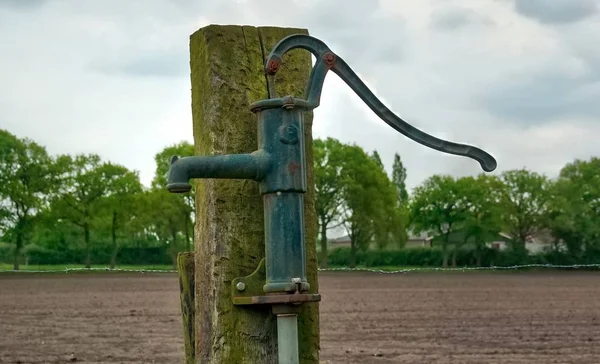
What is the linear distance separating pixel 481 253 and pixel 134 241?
83.9ft

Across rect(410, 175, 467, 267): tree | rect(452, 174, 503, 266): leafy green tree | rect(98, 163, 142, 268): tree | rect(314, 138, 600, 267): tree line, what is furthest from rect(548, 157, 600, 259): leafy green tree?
rect(98, 163, 142, 268): tree

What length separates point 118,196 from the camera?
7100 centimetres

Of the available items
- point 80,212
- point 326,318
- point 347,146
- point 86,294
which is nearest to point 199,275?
point 326,318

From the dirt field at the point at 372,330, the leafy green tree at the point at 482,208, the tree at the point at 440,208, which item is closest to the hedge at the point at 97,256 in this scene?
the leafy green tree at the point at 482,208

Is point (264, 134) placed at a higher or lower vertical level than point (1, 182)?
lower

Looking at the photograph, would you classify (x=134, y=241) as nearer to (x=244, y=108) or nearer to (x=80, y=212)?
(x=80, y=212)

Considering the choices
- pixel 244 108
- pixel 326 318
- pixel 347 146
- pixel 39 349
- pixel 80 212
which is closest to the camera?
pixel 244 108

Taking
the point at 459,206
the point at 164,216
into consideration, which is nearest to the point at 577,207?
the point at 459,206

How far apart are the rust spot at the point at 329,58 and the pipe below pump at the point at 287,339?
1.73 ft

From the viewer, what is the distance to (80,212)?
68.6m

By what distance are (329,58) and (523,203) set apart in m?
75.9

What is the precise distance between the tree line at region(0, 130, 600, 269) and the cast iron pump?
5833 cm

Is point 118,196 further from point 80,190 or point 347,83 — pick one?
point 347,83

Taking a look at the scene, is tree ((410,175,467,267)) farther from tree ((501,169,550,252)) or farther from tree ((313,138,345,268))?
tree ((313,138,345,268))
